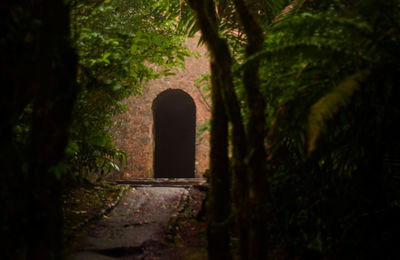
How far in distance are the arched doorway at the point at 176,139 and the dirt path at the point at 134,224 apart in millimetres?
5826

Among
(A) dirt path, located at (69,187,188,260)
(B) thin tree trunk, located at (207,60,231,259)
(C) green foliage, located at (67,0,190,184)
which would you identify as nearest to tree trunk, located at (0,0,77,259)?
(C) green foliage, located at (67,0,190,184)

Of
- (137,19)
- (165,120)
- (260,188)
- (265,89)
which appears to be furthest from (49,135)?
(165,120)

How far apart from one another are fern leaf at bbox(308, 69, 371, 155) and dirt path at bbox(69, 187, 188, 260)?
118 inches

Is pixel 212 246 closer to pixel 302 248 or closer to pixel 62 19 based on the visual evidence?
pixel 302 248

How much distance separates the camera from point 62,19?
70.2 inches

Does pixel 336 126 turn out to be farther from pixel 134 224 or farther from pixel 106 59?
pixel 134 224

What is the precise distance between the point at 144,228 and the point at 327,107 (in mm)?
3727

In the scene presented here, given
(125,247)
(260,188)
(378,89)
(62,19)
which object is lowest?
(125,247)

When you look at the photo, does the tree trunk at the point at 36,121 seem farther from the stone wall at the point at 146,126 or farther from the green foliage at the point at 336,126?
the stone wall at the point at 146,126

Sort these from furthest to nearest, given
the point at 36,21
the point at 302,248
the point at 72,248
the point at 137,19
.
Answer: the point at 137,19 < the point at 72,248 < the point at 302,248 < the point at 36,21

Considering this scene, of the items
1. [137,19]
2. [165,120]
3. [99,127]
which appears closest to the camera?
[99,127]

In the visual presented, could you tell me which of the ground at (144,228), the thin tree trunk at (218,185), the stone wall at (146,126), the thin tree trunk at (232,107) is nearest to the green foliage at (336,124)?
the thin tree trunk at (232,107)

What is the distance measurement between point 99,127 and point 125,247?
2418 millimetres

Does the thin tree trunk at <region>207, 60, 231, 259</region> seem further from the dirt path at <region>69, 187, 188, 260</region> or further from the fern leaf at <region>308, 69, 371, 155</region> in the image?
the dirt path at <region>69, 187, 188, 260</region>
